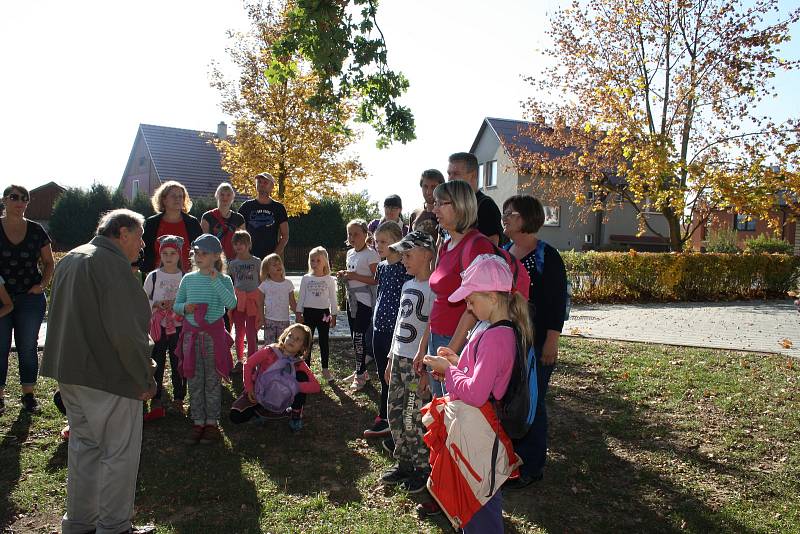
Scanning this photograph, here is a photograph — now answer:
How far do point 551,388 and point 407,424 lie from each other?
3399mm

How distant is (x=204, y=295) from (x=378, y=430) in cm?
202

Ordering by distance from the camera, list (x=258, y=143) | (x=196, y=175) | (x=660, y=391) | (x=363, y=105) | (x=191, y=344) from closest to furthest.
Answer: (x=191, y=344) → (x=660, y=391) → (x=363, y=105) → (x=258, y=143) → (x=196, y=175)

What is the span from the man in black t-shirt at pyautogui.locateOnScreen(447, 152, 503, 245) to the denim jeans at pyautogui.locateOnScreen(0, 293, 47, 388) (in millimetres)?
4318

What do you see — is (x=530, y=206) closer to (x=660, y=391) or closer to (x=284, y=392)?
(x=284, y=392)

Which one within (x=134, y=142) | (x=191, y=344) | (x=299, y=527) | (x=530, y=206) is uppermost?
(x=134, y=142)

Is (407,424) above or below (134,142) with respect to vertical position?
below

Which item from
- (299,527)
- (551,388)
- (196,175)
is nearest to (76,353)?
(299,527)

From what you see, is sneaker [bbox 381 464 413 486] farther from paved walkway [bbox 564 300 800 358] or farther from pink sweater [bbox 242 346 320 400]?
paved walkway [bbox 564 300 800 358]

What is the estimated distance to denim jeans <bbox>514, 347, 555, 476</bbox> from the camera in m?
4.38

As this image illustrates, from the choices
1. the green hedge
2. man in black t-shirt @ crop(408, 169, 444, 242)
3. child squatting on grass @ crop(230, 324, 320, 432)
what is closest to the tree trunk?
the green hedge

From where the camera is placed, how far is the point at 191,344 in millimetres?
5223

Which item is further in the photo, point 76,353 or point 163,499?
point 163,499

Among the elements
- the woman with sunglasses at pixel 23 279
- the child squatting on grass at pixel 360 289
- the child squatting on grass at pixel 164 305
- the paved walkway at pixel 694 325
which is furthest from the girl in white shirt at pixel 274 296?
the paved walkway at pixel 694 325

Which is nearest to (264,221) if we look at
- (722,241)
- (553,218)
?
(553,218)
